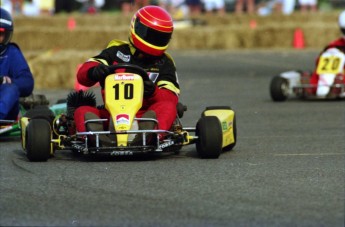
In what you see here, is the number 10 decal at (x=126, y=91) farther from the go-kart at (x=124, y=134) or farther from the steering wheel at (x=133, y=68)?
the steering wheel at (x=133, y=68)

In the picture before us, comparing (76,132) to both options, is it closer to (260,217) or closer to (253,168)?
(253,168)

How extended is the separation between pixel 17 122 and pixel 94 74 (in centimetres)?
206

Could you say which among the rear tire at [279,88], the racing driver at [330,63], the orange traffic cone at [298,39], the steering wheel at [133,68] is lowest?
the orange traffic cone at [298,39]

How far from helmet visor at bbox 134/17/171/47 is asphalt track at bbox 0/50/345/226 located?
952 millimetres

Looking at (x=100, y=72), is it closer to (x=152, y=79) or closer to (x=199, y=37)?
(x=152, y=79)

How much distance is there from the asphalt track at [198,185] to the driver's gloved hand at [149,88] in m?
0.53

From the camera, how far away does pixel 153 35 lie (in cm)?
948

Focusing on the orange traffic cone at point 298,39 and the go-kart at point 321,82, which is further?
the orange traffic cone at point 298,39

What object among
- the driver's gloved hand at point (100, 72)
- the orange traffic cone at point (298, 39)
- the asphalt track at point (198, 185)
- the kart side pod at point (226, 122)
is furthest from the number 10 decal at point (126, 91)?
the orange traffic cone at point (298, 39)

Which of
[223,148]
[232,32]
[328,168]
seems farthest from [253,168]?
[232,32]

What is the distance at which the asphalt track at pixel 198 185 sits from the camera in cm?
626

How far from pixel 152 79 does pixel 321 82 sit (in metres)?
6.09

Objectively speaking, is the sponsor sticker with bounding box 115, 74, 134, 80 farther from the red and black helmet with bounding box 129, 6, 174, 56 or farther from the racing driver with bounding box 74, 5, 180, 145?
the red and black helmet with bounding box 129, 6, 174, 56

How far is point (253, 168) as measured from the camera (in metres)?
8.37
